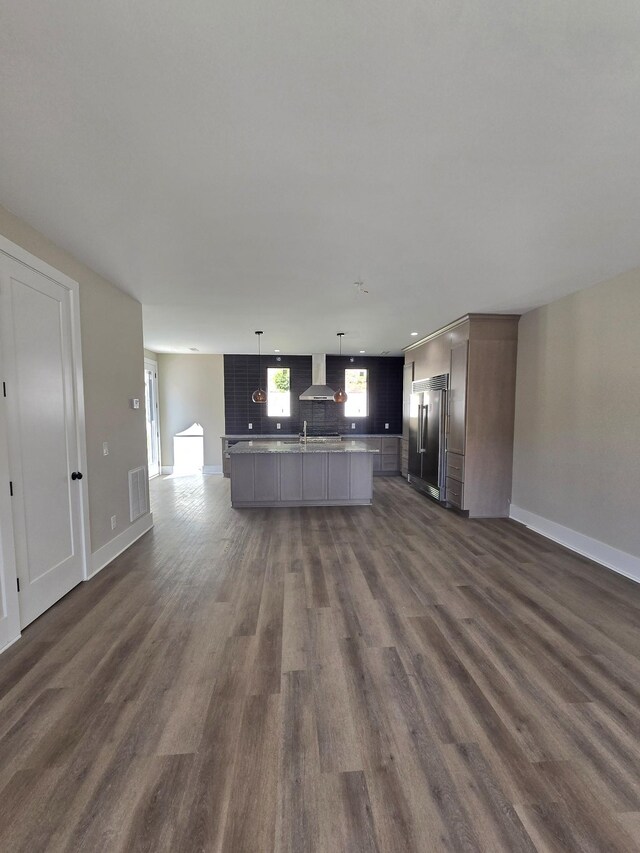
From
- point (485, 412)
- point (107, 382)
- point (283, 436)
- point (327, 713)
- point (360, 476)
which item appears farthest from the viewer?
point (283, 436)

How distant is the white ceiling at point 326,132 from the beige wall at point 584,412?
0.68m

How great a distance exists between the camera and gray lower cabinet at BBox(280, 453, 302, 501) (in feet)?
17.9

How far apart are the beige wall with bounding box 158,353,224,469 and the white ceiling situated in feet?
16.3

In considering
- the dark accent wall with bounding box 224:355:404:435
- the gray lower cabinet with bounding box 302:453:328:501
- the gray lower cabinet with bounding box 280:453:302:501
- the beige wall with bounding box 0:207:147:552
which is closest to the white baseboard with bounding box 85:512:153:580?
the beige wall with bounding box 0:207:147:552

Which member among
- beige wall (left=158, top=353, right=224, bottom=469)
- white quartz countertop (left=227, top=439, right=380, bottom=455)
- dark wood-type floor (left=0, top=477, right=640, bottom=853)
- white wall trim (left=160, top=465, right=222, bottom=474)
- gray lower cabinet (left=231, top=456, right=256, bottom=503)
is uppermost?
beige wall (left=158, top=353, right=224, bottom=469)

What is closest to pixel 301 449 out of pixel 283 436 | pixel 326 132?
pixel 283 436

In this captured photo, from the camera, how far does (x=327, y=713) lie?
1664 millimetres

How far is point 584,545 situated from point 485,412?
1907 millimetres

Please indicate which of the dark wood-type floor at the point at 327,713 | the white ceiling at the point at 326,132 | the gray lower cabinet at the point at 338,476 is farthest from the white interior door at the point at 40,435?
the gray lower cabinet at the point at 338,476

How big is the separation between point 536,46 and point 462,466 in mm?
4297

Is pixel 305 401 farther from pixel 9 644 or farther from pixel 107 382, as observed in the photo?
pixel 9 644

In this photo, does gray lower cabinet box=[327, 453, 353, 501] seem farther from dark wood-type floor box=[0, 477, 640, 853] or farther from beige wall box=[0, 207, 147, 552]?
beige wall box=[0, 207, 147, 552]

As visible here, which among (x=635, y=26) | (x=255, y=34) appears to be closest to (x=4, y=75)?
(x=255, y=34)

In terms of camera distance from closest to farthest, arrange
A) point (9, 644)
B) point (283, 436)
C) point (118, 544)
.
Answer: point (9, 644)
point (118, 544)
point (283, 436)
